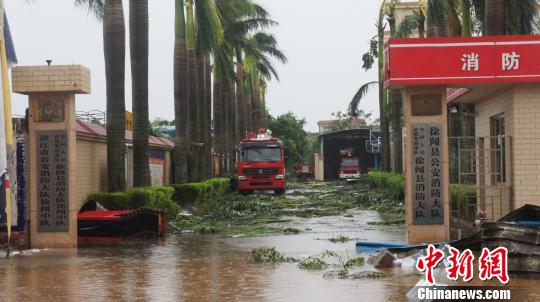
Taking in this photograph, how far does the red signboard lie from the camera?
48.6 ft

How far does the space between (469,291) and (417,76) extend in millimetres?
6370

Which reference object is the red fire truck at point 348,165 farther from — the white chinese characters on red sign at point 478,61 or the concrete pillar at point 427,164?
the white chinese characters on red sign at point 478,61

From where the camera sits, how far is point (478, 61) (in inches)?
587

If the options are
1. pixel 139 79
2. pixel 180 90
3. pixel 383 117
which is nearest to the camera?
pixel 139 79

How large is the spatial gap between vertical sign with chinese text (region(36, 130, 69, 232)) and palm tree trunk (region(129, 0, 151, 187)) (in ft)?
19.5

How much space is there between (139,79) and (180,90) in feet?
22.8

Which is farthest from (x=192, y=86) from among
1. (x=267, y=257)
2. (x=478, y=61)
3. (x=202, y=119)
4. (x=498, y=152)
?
(x=267, y=257)

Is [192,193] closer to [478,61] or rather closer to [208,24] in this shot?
[208,24]

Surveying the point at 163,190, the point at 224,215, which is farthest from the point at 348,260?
the point at 224,215

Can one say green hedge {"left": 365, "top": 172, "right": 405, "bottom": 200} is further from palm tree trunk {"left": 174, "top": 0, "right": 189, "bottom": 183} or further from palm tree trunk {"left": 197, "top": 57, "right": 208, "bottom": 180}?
palm tree trunk {"left": 174, "top": 0, "right": 189, "bottom": 183}

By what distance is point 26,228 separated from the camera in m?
16.1

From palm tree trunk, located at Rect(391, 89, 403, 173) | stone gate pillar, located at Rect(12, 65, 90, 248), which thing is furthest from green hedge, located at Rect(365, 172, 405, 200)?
stone gate pillar, located at Rect(12, 65, 90, 248)

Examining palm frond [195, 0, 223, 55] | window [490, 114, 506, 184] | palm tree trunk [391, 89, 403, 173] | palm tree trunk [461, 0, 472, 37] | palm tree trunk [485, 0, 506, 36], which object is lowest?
window [490, 114, 506, 184]

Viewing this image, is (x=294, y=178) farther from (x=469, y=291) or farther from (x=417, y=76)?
(x=469, y=291)
